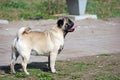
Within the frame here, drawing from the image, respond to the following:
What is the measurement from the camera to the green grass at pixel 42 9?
20255 millimetres

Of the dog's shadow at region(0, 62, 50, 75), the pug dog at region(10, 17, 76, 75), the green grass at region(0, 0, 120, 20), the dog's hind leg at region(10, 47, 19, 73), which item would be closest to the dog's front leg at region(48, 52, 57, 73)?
the pug dog at region(10, 17, 76, 75)

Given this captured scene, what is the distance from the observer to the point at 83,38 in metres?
14.1

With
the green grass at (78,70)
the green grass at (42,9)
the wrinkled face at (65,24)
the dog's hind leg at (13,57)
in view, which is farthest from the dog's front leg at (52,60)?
the green grass at (42,9)

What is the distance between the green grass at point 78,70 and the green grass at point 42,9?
9800mm

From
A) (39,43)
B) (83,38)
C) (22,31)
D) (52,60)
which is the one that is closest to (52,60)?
(52,60)

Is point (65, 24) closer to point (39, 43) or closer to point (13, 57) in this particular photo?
point (39, 43)

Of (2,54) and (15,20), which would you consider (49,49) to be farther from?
(15,20)

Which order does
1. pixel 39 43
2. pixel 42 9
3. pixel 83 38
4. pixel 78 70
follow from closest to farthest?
1. pixel 39 43
2. pixel 78 70
3. pixel 83 38
4. pixel 42 9

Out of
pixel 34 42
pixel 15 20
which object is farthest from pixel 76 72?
pixel 15 20

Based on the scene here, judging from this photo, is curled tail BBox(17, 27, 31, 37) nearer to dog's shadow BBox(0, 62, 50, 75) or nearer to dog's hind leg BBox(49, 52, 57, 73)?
dog's hind leg BBox(49, 52, 57, 73)

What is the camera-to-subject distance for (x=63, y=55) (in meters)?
10.9

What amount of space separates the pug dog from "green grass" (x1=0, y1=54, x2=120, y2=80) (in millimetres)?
228

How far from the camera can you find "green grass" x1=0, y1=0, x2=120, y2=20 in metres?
20.3

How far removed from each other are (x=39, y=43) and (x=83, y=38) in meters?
5.75
